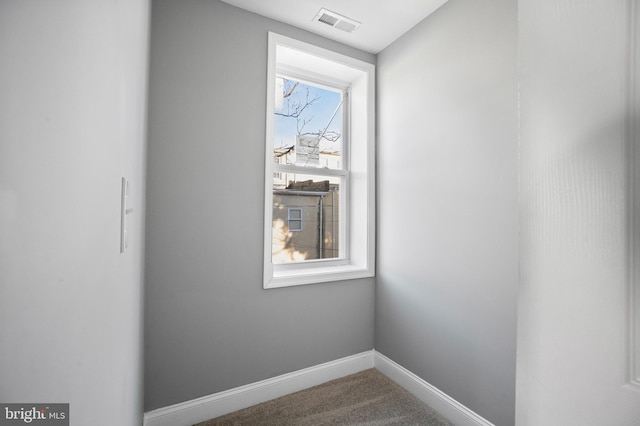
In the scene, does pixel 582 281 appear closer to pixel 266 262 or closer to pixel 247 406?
pixel 266 262

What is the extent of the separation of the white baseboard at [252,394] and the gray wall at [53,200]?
154cm

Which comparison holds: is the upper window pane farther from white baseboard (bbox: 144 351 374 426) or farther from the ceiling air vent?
white baseboard (bbox: 144 351 374 426)

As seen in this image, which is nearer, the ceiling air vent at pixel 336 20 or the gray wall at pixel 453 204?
the gray wall at pixel 453 204

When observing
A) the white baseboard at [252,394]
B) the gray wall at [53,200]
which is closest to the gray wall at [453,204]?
the white baseboard at [252,394]

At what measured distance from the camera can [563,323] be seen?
49 cm

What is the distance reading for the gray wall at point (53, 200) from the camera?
233 millimetres

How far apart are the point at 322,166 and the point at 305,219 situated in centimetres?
47

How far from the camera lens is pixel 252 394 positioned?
1.89 m

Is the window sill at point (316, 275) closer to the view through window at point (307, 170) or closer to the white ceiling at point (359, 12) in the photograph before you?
the view through window at point (307, 170)

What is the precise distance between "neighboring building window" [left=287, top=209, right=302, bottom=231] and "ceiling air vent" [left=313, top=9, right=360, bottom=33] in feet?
4.40

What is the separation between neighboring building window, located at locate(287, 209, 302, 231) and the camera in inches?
92.3

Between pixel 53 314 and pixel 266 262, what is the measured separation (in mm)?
1687

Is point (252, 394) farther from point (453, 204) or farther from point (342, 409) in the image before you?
point (453, 204)

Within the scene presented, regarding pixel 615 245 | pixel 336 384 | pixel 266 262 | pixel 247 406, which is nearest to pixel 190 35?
pixel 266 262
